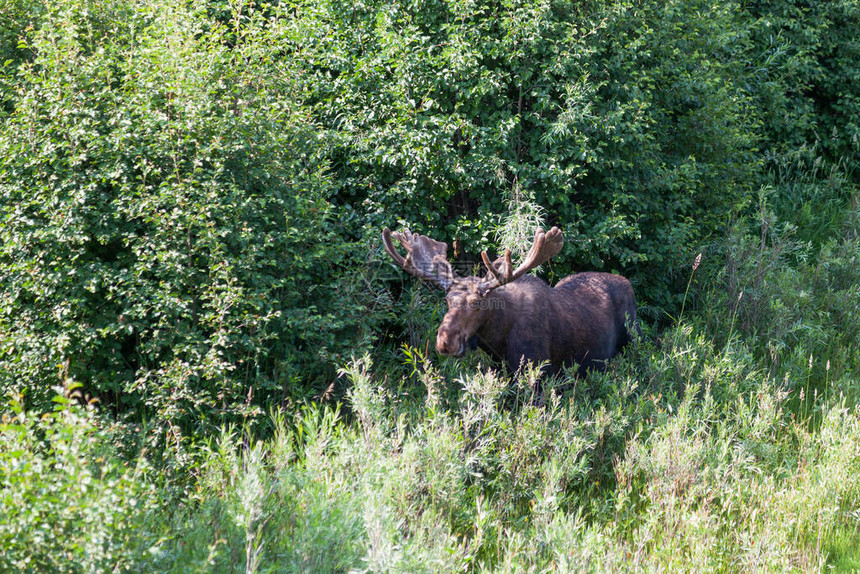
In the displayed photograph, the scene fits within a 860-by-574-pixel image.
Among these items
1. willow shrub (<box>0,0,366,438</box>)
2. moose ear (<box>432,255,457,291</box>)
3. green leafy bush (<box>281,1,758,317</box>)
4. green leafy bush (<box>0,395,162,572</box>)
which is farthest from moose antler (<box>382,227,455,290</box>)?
green leafy bush (<box>0,395,162,572</box>)

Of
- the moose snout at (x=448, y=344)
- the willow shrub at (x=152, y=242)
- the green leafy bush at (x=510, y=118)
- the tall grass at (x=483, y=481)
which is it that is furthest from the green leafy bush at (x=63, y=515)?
the green leafy bush at (x=510, y=118)

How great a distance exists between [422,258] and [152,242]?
233 centimetres

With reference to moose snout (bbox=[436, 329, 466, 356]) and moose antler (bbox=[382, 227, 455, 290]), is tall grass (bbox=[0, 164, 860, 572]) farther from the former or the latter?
moose antler (bbox=[382, 227, 455, 290])

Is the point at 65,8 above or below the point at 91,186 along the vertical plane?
above

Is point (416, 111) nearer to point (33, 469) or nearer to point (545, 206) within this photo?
point (545, 206)

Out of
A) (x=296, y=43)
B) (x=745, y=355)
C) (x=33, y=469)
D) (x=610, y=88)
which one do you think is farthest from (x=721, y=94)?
(x=33, y=469)

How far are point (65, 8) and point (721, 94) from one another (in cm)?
679

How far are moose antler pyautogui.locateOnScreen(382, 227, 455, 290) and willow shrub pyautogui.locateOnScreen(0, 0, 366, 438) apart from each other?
0.67 metres

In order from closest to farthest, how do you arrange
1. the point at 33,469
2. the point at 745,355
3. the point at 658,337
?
the point at 33,469
the point at 745,355
the point at 658,337

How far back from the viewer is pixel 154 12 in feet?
23.3

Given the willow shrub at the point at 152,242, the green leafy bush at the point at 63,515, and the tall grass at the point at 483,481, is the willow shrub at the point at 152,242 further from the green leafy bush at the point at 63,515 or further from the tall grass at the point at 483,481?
the green leafy bush at the point at 63,515

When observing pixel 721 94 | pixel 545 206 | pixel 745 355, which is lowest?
pixel 745 355

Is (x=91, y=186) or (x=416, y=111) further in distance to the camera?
(x=416, y=111)

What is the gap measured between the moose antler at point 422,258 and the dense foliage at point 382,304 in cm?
30
